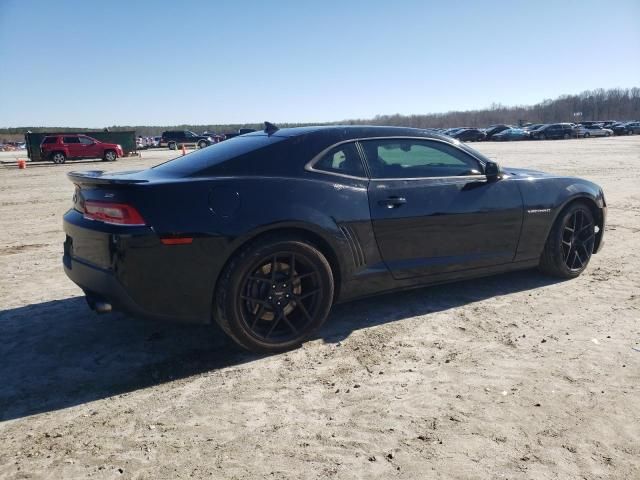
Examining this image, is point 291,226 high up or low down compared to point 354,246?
up

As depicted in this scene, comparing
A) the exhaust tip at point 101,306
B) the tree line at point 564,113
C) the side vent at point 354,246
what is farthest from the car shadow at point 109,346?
the tree line at point 564,113

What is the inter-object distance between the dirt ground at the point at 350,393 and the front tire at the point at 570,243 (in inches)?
14.3

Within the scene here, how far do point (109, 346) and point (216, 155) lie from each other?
155 cm

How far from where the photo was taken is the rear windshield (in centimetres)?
351

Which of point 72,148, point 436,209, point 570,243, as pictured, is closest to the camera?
point 436,209

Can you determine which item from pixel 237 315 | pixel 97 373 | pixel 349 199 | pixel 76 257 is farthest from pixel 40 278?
pixel 349 199

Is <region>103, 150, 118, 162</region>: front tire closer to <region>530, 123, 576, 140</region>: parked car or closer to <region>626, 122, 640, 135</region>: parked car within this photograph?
<region>530, 123, 576, 140</region>: parked car

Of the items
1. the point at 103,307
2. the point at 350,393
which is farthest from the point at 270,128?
the point at 350,393

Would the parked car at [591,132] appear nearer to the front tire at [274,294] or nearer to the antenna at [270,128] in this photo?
the antenna at [270,128]

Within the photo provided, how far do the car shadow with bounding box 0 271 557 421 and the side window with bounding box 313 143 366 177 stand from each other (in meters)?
1.19

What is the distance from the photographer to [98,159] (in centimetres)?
3183

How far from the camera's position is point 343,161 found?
3.82 m

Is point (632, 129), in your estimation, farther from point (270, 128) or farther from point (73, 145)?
point (270, 128)

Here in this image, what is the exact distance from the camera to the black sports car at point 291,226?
3.11 meters
